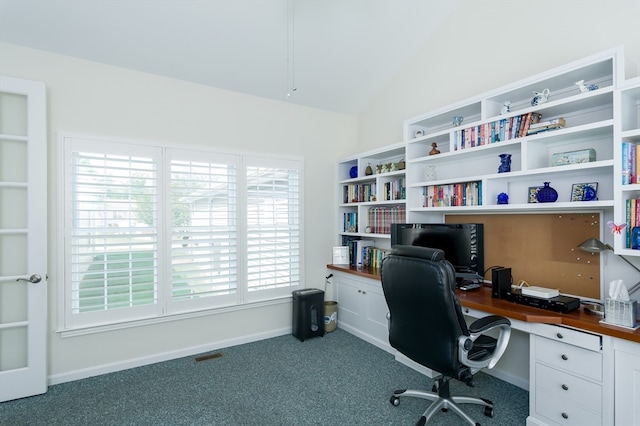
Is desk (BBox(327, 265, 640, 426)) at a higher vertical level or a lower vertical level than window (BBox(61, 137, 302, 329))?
lower

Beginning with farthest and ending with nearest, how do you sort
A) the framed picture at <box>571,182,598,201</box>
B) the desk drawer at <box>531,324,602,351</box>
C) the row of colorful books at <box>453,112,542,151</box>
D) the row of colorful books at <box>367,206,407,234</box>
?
1. the row of colorful books at <box>367,206,407,234</box>
2. the row of colorful books at <box>453,112,542,151</box>
3. the framed picture at <box>571,182,598,201</box>
4. the desk drawer at <box>531,324,602,351</box>

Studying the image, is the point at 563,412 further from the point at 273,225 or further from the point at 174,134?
the point at 174,134

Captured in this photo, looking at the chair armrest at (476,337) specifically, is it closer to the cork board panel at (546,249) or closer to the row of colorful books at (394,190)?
the cork board panel at (546,249)

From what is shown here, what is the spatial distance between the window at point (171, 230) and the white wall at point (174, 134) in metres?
0.14

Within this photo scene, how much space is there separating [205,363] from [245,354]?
398 millimetres

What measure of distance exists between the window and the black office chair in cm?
192

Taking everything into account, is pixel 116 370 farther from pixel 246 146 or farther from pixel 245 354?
pixel 246 146

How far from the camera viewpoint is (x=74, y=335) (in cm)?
287

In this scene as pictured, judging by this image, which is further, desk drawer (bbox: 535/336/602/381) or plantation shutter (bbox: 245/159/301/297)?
plantation shutter (bbox: 245/159/301/297)

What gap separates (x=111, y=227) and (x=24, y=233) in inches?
23.5

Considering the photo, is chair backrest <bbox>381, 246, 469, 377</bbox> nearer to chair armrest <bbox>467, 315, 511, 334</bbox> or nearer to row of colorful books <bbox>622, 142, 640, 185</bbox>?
chair armrest <bbox>467, 315, 511, 334</bbox>

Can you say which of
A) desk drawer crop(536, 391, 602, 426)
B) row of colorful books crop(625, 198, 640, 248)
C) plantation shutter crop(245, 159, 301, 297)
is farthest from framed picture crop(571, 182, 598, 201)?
plantation shutter crop(245, 159, 301, 297)

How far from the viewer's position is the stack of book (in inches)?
89.7

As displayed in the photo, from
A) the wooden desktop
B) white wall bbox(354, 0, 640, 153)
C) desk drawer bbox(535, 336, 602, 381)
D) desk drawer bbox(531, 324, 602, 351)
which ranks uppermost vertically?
white wall bbox(354, 0, 640, 153)
